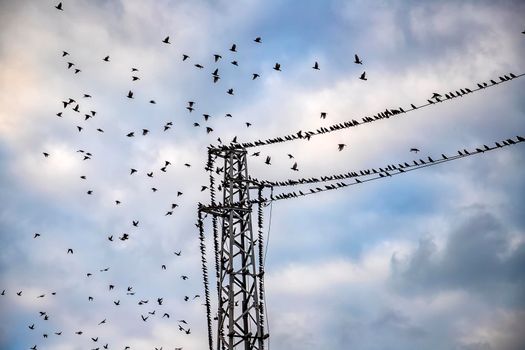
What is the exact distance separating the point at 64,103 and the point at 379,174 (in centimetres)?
1209

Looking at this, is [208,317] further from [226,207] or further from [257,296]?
[226,207]

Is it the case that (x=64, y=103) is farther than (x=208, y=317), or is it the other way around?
(x=64, y=103)

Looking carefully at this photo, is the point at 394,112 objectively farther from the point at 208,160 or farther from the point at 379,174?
the point at 208,160

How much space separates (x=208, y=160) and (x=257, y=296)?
495 centimetres

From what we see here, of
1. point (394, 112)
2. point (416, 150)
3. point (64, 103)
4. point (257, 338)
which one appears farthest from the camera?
point (64, 103)

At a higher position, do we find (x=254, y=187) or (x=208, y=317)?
(x=254, y=187)

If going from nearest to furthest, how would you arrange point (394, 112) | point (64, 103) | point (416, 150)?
1. point (394, 112)
2. point (416, 150)
3. point (64, 103)

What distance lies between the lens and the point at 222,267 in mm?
17453

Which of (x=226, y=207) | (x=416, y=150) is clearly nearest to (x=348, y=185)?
(x=416, y=150)

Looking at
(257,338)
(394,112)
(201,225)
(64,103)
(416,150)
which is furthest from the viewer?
(64,103)

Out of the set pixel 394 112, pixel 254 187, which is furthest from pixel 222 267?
pixel 394 112

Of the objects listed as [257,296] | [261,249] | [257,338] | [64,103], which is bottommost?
[257,338]

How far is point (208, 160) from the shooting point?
19.3 metres

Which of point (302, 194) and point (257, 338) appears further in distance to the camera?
point (302, 194)
